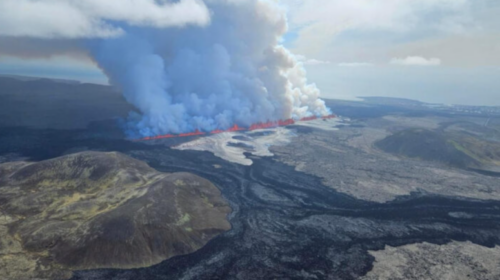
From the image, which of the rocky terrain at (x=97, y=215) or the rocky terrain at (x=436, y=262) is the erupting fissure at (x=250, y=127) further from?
the rocky terrain at (x=436, y=262)

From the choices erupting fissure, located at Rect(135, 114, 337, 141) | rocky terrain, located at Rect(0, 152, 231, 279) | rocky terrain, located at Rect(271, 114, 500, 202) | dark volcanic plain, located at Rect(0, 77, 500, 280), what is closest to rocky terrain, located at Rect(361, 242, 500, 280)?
dark volcanic plain, located at Rect(0, 77, 500, 280)

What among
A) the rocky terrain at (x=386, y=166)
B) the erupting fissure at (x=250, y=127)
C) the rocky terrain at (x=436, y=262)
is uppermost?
the erupting fissure at (x=250, y=127)

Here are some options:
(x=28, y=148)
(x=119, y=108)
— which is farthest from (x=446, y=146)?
(x=119, y=108)

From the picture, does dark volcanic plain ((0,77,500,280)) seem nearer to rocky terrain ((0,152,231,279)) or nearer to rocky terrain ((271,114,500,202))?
rocky terrain ((271,114,500,202))

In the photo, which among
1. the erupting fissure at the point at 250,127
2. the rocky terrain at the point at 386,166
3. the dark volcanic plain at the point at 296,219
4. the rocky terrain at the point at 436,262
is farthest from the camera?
the erupting fissure at the point at 250,127

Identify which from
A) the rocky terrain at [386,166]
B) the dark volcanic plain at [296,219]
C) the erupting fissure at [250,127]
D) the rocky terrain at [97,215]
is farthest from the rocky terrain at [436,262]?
the erupting fissure at [250,127]
